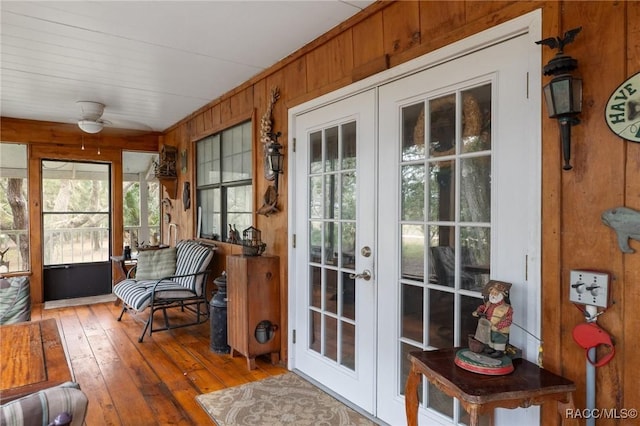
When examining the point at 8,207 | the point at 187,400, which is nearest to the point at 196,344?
the point at 187,400

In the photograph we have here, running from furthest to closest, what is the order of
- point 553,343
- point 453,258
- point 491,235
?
point 453,258, point 491,235, point 553,343

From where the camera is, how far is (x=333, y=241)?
8.96 feet

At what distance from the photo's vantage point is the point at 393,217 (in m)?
2.24

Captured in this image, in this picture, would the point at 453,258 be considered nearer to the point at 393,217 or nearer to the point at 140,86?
the point at 393,217

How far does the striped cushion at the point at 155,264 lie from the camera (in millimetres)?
4691

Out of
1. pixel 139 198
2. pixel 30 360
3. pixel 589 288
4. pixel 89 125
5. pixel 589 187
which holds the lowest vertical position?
pixel 30 360

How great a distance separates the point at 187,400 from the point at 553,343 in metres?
2.28

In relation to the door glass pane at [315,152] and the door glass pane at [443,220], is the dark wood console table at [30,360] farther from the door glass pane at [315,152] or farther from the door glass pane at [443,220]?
the door glass pane at [315,152]

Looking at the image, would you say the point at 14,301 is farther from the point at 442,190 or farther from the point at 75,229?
the point at 75,229

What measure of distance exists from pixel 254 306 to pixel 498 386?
83.4 inches

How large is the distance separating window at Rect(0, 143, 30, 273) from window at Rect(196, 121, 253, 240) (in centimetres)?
247

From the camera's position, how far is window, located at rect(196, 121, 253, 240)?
159 inches

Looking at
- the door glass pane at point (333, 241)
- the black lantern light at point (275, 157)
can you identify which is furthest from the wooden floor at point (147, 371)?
the black lantern light at point (275, 157)

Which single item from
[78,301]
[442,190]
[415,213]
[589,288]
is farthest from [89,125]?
[589,288]
